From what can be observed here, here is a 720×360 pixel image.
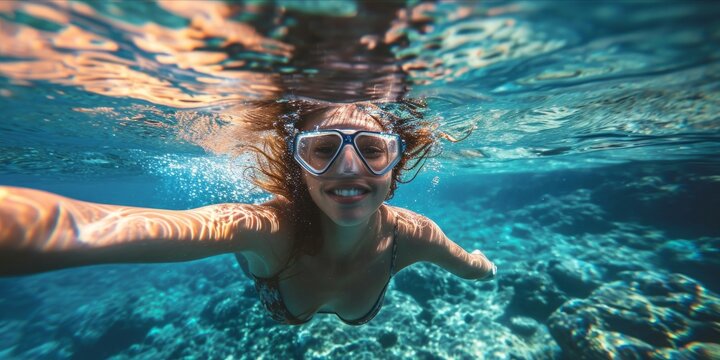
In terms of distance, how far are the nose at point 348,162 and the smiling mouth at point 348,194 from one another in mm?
198

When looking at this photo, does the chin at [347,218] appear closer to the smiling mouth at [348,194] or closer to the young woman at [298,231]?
the young woman at [298,231]

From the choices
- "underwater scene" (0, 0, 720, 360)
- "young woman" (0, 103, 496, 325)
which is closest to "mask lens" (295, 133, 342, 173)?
"young woman" (0, 103, 496, 325)

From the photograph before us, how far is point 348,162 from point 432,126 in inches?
295

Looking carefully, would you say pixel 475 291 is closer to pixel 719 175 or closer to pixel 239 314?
pixel 239 314

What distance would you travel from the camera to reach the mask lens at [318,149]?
3121 mm

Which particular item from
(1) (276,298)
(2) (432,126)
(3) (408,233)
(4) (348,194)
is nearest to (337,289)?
(1) (276,298)

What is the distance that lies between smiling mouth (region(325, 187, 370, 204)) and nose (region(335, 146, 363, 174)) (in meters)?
0.20

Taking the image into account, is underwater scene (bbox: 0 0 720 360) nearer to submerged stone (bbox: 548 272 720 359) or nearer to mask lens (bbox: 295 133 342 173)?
submerged stone (bbox: 548 272 720 359)

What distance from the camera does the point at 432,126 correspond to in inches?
388

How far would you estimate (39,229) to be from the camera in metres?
1.58

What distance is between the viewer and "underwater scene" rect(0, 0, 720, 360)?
3.62 metres

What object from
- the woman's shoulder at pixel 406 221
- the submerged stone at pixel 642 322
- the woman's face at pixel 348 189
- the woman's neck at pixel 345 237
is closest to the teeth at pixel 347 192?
the woman's face at pixel 348 189

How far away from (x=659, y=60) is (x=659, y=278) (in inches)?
276

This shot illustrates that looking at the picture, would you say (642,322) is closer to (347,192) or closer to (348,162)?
(347,192)
